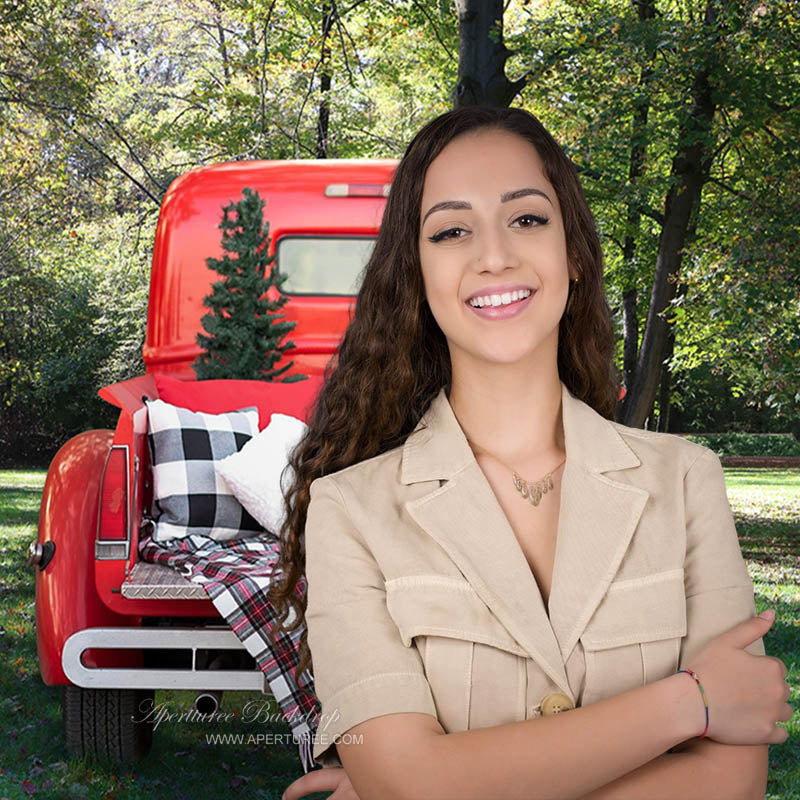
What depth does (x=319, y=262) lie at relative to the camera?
667cm

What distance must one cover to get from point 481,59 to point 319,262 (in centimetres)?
445

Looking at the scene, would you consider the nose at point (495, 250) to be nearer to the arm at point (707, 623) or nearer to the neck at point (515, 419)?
the neck at point (515, 419)

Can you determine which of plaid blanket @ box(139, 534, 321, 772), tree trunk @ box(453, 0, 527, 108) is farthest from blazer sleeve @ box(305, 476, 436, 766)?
tree trunk @ box(453, 0, 527, 108)

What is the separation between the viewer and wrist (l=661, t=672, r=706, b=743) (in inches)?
64.6

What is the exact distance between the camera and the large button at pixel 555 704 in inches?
68.2

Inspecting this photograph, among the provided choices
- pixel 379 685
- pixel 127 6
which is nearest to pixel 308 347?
pixel 379 685

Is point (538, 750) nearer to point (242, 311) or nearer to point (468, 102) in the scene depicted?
point (242, 311)

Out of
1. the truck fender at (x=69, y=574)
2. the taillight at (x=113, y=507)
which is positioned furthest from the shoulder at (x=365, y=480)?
the truck fender at (x=69, y=574)

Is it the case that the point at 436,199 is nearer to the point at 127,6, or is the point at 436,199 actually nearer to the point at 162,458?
the point at 162,458

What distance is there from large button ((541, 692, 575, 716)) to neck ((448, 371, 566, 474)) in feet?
1.63

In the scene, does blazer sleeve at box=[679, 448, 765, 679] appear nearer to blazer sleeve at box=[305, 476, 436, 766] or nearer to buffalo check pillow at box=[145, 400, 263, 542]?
blazer sleeve at box=[305, 476, 436, 766]

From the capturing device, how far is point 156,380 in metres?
5.29

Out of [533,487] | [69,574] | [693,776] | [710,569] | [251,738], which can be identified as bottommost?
[251,738]

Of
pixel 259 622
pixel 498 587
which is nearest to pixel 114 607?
pixel 259 622
